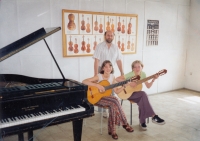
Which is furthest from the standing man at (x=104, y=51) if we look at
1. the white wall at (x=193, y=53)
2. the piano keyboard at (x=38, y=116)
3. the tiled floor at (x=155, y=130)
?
the white wall at (x=193, y=53)

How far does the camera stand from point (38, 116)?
Answer: 2.18 meters

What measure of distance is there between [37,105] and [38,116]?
128 millimetres

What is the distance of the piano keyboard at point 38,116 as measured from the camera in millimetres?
2020

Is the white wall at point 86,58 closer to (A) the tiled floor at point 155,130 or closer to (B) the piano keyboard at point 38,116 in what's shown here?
(A) the tiled floor at point 155,130

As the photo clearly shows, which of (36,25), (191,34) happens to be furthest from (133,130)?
(191,34)

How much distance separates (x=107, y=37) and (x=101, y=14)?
0.89 metres

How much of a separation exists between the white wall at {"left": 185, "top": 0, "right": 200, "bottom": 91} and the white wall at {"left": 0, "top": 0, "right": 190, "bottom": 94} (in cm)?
13

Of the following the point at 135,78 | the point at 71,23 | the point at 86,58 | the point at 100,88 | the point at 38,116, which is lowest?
the point at 38,116

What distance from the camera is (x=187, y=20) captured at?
5797 millimetres

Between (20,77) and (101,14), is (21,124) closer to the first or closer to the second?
(20,77)

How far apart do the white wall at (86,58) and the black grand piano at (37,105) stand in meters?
1.46

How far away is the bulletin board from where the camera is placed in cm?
416

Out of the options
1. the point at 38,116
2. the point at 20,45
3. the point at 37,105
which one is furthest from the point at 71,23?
the point at 38,116

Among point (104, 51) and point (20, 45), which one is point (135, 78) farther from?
point (20, 45)
